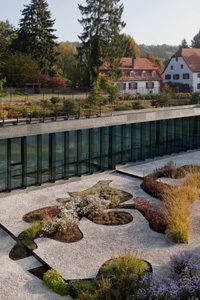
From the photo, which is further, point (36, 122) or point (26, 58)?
point (26, 58)

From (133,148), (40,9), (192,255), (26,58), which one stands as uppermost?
(40,9)

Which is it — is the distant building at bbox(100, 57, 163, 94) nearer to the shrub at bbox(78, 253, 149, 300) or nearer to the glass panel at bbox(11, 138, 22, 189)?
the glass panel at bbox(11, 138, 22, 189)

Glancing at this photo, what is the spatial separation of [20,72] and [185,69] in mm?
31495

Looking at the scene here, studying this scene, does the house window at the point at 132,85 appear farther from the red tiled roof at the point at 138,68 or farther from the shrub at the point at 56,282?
the shrub at the point at 56,282

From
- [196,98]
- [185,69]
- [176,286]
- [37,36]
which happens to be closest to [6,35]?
[37,36]

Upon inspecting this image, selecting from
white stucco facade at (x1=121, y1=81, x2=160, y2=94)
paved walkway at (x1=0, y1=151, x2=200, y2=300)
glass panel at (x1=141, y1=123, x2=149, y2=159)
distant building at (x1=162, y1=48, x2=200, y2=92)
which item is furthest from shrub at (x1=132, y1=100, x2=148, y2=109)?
distant building at (x1=162, y1=48, x2=200, y2=92)

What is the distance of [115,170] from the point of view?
25.4 m

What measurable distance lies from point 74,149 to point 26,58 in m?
26.9

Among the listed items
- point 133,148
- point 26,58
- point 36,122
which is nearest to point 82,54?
point 26,58

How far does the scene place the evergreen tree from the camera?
4825cm

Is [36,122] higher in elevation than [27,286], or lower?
higher

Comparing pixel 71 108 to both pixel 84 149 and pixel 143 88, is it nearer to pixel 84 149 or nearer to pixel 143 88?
pixel 84 149

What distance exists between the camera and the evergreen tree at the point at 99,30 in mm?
48250

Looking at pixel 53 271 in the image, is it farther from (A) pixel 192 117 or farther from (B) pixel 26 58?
(B) pixel 26 58
